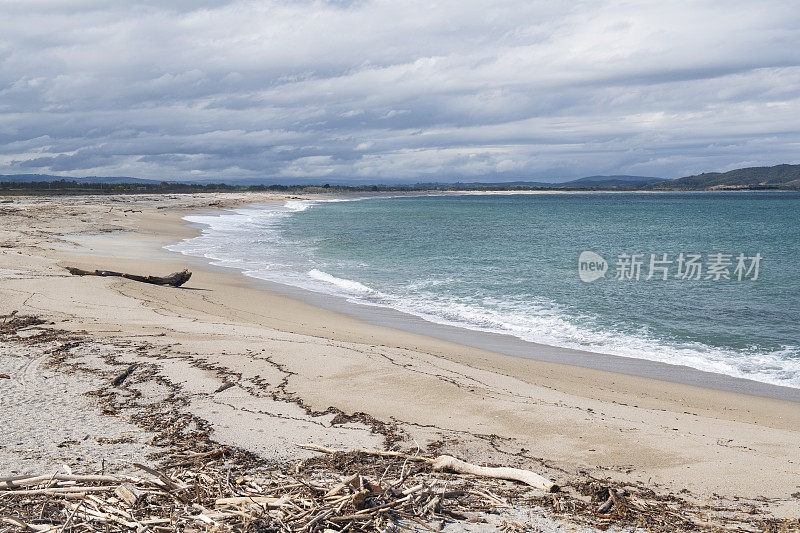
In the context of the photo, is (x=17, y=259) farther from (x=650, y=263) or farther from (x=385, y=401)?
(x=650, y=263)

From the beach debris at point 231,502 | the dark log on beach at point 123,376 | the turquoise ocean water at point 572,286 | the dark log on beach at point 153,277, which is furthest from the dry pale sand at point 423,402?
the turquoise ocean water at point 572,286

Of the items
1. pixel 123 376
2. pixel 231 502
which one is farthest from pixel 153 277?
pixel 231 502

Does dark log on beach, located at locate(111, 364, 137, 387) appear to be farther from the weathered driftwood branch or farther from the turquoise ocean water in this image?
the turquoise ocean water

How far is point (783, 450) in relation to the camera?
6.19 m

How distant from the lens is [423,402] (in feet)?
23.4

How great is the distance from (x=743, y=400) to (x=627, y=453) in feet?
14.6

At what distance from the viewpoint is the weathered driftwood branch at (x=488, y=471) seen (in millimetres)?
4828

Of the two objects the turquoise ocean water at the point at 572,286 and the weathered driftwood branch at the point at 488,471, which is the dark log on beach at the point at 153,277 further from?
the weathered driftwood branch at the point at 488,471

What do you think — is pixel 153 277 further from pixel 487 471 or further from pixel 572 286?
pixel 487 471

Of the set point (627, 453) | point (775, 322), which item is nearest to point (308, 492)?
point (627, 453)

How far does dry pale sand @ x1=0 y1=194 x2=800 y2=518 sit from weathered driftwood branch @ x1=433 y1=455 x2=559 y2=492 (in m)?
0.42

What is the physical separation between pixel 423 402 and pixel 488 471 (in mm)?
2236

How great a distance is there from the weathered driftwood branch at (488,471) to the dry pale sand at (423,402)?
1.38ft

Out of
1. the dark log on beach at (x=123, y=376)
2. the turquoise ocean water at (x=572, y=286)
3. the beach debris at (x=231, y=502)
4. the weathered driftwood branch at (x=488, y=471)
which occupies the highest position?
the beach debris at (x=231, y=502)
